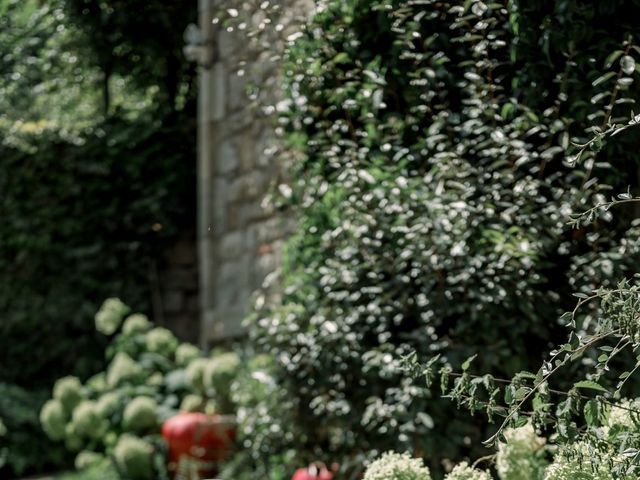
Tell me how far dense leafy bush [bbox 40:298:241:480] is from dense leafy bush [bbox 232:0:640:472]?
64.4 inches

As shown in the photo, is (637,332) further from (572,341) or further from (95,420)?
(95,420)

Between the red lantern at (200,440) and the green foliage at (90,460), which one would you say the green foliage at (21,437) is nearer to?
the green foliage at (90,460)

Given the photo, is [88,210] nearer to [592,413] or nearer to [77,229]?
[77,229]

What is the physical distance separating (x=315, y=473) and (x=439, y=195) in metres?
1.31

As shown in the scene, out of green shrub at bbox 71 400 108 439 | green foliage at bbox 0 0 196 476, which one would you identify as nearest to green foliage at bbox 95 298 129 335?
green shrub at bbox 71 400 108 439

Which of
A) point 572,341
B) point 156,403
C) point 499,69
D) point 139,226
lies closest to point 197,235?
point 139,226

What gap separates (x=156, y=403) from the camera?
20.4 ft

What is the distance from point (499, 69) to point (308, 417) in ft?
4.97

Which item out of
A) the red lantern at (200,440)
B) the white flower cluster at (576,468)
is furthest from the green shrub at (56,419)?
the white flower cluster at (576,468)

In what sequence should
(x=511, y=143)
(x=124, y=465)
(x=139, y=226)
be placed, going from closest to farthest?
(x=511, y=143)
(x=124, y=465)
(x=139, y=226)

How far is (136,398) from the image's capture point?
610cm

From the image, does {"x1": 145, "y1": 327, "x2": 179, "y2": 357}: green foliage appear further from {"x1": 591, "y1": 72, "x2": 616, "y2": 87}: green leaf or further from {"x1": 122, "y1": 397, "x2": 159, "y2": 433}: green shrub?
{"x1": 591, "y1": 72, "x2": 616, "y2": 87}: green leaf

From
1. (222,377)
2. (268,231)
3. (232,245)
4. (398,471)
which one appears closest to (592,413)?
(398,471)

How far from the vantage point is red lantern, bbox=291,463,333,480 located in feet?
14.0
